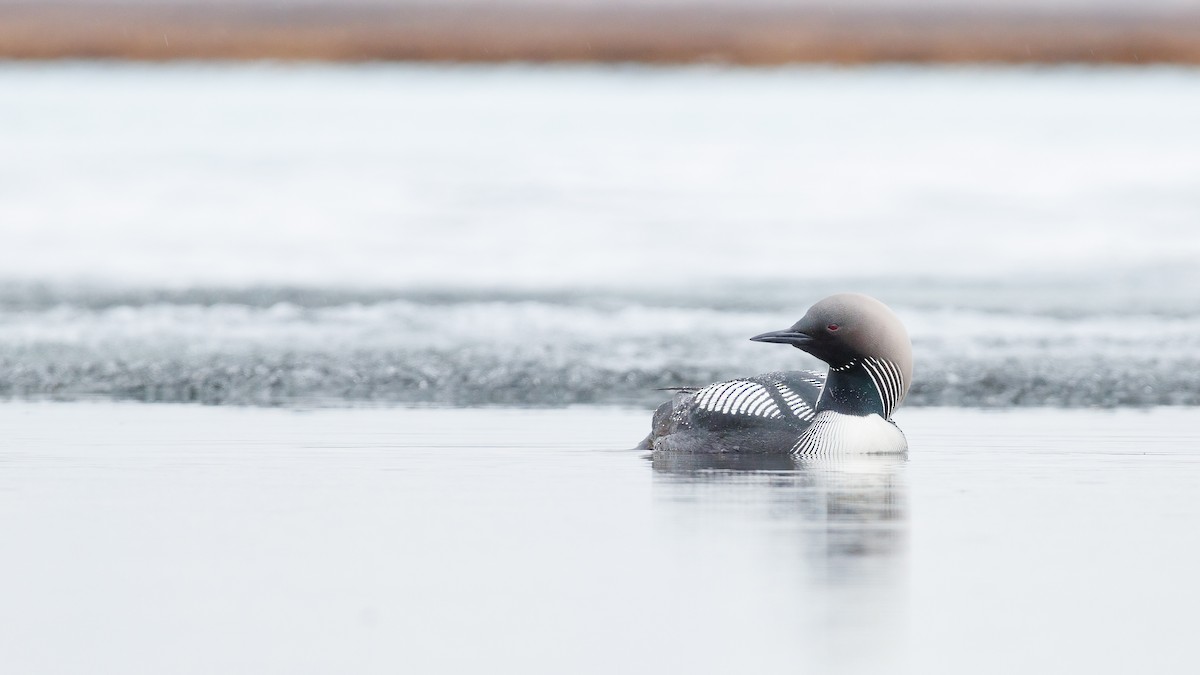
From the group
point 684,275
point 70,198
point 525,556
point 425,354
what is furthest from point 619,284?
point 525,556

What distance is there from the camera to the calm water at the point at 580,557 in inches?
143

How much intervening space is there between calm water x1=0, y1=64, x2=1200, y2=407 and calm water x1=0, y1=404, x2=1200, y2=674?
Answer: 218 cm

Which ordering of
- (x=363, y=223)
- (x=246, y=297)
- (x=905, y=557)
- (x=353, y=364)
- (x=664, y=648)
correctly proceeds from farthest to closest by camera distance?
(x=363, y=223)
(x=246, y=297)
(x=353, y=364)
(x=905, y=557)
(x=664, y=648)

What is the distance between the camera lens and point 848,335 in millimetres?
6801

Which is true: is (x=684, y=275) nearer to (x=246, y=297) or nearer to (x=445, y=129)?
(x=246, y=297)

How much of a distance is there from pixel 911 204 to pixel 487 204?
11.7 ft

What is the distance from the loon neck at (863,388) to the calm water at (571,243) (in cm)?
169

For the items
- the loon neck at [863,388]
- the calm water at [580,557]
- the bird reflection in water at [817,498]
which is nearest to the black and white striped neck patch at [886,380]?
the loon neck at [863,388]

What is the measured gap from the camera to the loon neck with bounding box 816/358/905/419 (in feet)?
22.1

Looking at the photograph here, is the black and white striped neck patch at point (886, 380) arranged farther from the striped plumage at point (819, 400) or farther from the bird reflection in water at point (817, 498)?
the bird reflection in water at point (817, 498)

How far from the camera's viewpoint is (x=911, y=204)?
16.2m

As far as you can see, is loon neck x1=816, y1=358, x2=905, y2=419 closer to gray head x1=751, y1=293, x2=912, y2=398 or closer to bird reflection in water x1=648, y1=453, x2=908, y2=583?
gray head x1=751, y1=293, x2=912, y2=398

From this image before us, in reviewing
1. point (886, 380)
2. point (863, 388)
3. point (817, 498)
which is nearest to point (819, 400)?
point (863, 388)

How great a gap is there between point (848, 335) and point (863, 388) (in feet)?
0.64
